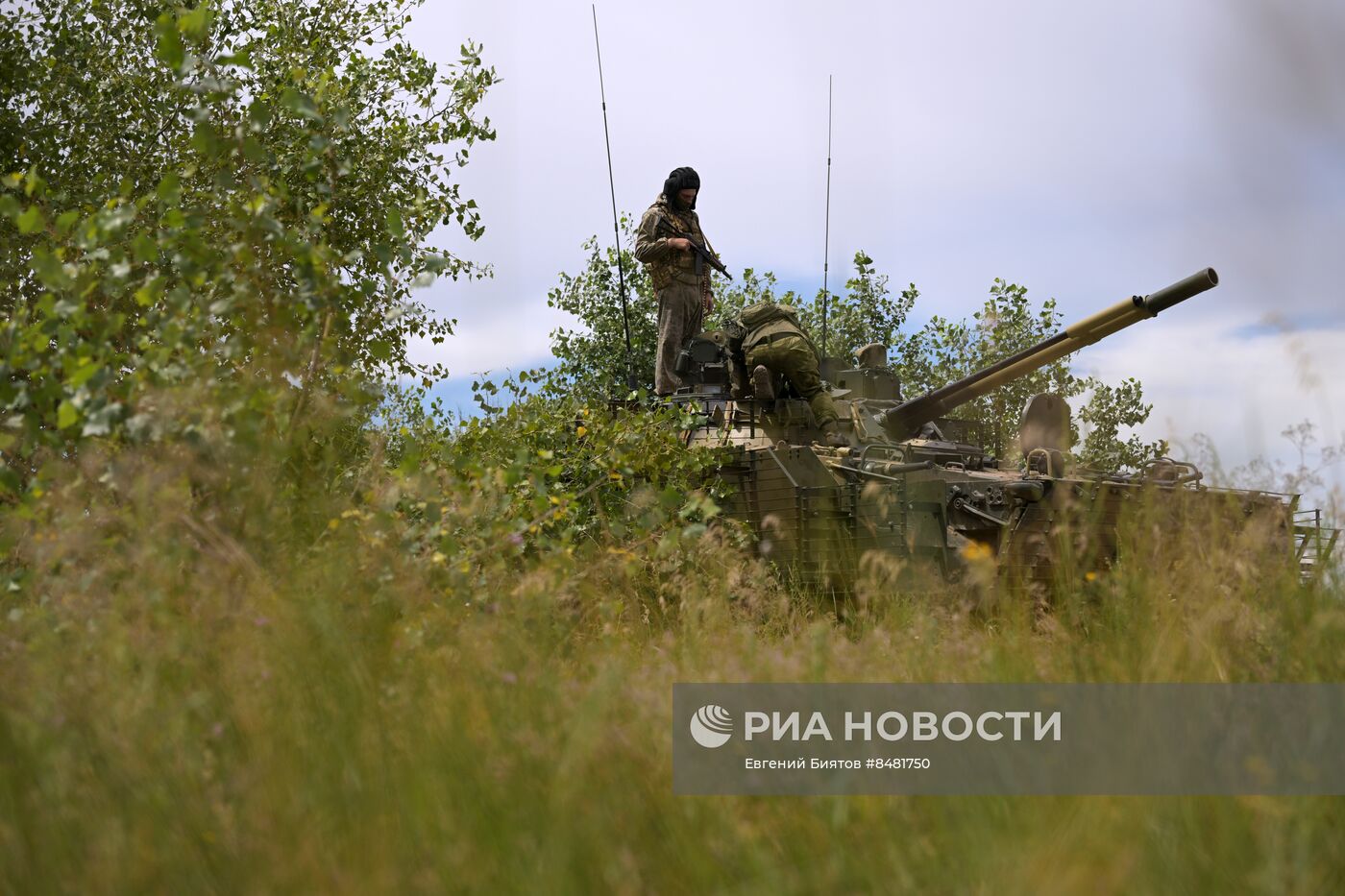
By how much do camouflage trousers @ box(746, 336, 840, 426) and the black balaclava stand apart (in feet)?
6.24

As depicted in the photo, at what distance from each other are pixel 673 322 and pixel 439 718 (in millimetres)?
7605

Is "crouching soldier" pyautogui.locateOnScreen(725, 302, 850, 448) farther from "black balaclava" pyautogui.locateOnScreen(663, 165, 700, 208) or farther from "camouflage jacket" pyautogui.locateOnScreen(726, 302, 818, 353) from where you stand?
"black balaclava" pyautogui.locateOnScreen(663, 165, 700, 208)

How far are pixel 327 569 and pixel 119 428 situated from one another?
2.78ft

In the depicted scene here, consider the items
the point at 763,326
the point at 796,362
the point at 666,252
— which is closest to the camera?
the point at 796,362

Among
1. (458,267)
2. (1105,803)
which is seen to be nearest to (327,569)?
(1105,803)

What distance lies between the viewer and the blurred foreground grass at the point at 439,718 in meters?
2.87

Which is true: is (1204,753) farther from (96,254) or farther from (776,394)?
(776,394)

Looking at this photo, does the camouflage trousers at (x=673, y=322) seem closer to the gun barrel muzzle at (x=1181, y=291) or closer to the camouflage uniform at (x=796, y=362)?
the camouflage uniform at (x=796, y=362)

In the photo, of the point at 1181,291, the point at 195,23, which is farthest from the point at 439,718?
the point at 1181,291

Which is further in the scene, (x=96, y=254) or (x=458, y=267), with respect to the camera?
(x=458, y=267)

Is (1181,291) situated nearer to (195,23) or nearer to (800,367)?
(800,367)

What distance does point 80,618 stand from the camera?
3936 mm

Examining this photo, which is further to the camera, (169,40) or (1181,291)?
(1181,291)

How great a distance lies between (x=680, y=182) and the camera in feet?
35.8
